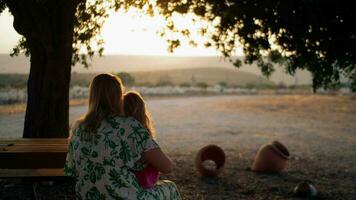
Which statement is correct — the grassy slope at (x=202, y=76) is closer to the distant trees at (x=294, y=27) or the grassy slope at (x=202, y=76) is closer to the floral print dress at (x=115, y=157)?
the distant trees at (x=294, y=27)

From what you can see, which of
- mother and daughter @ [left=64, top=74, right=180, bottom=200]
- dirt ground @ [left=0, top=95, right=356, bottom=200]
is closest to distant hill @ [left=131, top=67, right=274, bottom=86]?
dirt ground @ [left=0, top=95, right=356, bottom=200]

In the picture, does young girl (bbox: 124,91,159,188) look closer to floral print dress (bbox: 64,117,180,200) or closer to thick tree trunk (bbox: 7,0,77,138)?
floral print dress (bbox: 64,117,180,200)

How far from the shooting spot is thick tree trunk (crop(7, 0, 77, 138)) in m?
8.46

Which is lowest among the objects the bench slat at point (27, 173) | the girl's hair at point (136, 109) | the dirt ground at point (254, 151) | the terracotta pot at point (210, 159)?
the dirt ground at point (254, 151)

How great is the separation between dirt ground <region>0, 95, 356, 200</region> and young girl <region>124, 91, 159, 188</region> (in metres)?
3.20

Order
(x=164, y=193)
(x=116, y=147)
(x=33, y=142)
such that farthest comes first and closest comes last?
1. (x=33, y=142)
2. (x=164, y=193)
3. (x=116, y=147)

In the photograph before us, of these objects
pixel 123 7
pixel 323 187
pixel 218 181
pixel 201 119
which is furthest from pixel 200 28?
pixel 201 119

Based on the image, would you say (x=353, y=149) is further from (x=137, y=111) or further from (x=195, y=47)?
(x=137, y=111)

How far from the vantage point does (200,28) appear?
33.3 ft

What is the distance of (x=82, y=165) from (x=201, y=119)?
18.7 m

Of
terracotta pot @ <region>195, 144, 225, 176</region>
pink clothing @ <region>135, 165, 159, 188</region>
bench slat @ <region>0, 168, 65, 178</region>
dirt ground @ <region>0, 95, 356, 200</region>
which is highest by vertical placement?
pink clothing @ <region>135, 165, 159, 188</region>

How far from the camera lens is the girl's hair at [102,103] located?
3.79 m

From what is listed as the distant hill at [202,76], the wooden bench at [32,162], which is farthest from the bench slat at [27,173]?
the distant hill at [202,76]

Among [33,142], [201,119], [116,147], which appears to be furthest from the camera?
[201,119]
